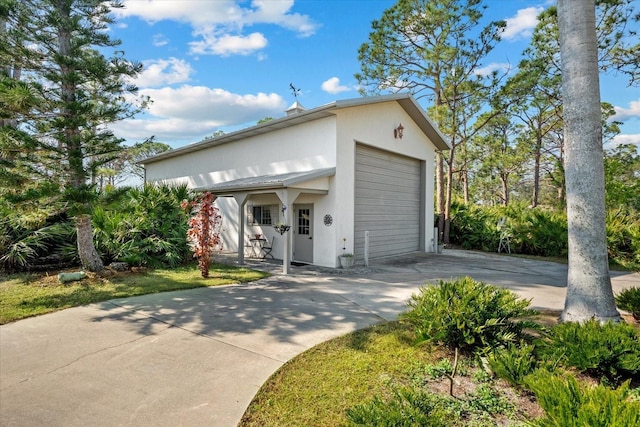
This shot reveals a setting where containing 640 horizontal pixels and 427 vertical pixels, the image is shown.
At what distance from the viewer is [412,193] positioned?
13734 mm

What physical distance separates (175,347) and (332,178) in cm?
667

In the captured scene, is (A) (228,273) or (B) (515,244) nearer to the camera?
(A) (228,273)

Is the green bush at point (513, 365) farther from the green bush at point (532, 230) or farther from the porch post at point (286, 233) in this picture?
the green bush at point (532, 230)

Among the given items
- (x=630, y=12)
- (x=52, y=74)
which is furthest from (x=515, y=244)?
(x=52, y=74)

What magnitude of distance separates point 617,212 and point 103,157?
16405mm

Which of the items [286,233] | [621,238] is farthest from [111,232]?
[621,238]

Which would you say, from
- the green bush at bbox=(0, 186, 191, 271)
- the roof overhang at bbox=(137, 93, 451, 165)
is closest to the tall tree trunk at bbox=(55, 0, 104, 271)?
the green bush at bbox=(0, 186, 191, 271)

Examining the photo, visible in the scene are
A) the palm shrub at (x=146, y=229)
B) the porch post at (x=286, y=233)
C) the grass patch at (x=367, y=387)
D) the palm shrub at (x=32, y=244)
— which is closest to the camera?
the grass patch at (x=367, y=387)

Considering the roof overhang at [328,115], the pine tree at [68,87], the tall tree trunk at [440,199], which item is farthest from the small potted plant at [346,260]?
the tall tree trunk at [440,199]

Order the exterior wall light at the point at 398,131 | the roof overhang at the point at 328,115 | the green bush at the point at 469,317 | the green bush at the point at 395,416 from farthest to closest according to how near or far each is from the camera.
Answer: the exterior wall light at the point at 398,131 → the roof overhang at the point at 328,115 → the green bush at the point at 469,317 → the green bush at the point at 395,416

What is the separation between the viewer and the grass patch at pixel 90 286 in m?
5.62

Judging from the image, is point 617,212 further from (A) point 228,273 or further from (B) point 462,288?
(A) point 228,273

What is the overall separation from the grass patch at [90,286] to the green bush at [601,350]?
20.4 feet

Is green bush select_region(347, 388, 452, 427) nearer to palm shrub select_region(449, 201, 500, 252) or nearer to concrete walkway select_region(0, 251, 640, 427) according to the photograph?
concrete walkway select_region(0, 251, 640, 427)
